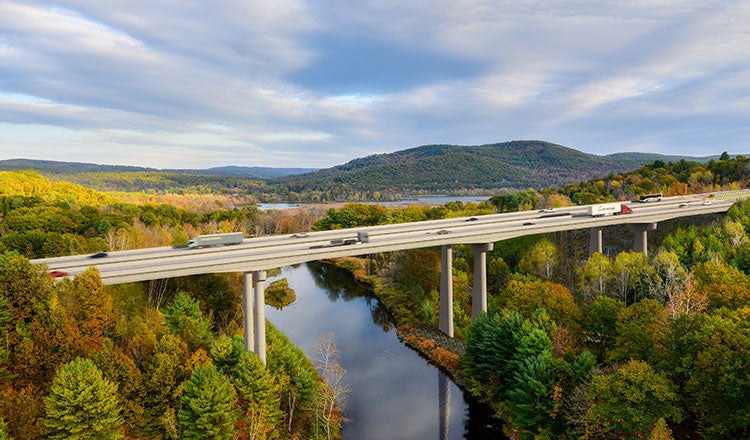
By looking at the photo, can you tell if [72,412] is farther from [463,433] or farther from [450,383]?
[450,383]

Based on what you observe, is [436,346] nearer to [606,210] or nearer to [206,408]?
[206,408]

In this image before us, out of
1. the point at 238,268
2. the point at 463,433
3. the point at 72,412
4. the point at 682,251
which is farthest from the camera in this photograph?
the point at 682,251

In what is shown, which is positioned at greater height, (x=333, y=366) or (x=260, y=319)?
(x=260, y=319)

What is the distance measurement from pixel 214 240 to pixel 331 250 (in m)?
11.4

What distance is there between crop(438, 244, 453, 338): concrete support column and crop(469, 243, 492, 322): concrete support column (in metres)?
2.63

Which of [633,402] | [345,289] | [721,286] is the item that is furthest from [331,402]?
[345,289]

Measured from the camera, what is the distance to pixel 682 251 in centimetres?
4706

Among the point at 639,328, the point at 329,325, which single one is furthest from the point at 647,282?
the point at 329,325

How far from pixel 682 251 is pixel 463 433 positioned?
111ft

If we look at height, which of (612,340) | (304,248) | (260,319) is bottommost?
(612,340)

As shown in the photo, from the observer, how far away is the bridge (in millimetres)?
32875

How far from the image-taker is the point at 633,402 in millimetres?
22438

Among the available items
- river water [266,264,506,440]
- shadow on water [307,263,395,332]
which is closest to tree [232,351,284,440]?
river water [266,264,506,440]

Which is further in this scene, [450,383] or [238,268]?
[450,383]
